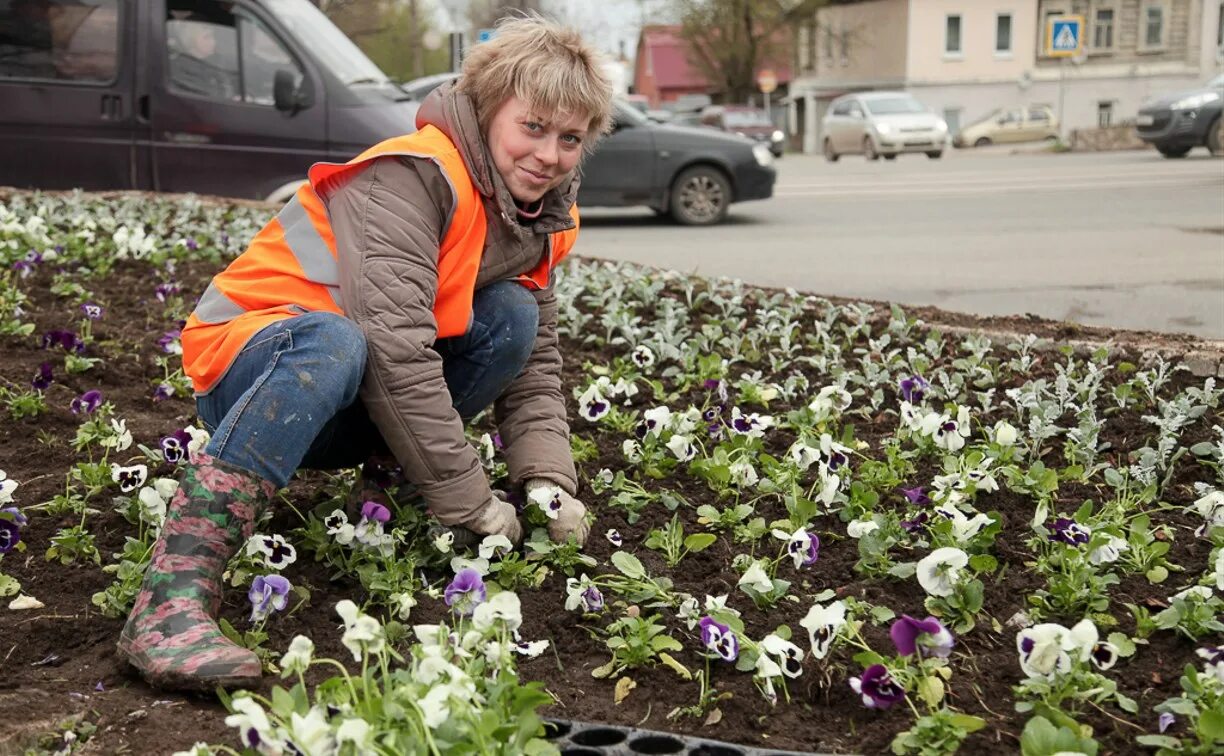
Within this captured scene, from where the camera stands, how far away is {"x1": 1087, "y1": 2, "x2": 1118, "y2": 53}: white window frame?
54.5m

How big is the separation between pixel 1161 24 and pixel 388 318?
191 ft

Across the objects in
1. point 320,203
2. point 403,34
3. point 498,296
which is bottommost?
point 498,296

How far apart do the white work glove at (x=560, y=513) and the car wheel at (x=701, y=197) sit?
31.5 feet

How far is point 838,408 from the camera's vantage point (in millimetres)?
3869

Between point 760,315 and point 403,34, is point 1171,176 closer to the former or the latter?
point 760,315

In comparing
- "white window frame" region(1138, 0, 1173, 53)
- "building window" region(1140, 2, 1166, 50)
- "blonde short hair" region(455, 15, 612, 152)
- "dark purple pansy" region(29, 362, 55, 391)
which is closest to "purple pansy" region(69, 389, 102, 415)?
"dark purple pansy" region(29, 362, 55, 391)

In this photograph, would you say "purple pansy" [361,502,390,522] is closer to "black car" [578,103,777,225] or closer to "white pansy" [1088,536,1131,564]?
"white pansy" [1088,536,1131,564]

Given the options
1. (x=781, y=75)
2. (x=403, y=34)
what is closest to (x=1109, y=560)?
(x=403, y=34)

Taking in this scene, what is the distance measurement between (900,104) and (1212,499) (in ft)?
107

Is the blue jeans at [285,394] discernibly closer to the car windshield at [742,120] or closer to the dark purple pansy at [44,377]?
the dark purple pansy at [44,377]

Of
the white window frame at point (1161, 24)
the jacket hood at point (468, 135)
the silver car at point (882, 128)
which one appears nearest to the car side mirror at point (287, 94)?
the jacket hood at point (468, 135)

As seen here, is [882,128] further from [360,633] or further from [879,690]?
[360,633]

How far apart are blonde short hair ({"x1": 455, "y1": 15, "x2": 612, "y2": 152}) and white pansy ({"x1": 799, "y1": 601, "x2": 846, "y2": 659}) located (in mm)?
1164

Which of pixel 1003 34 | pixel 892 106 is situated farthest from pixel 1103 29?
pixel 892 106
